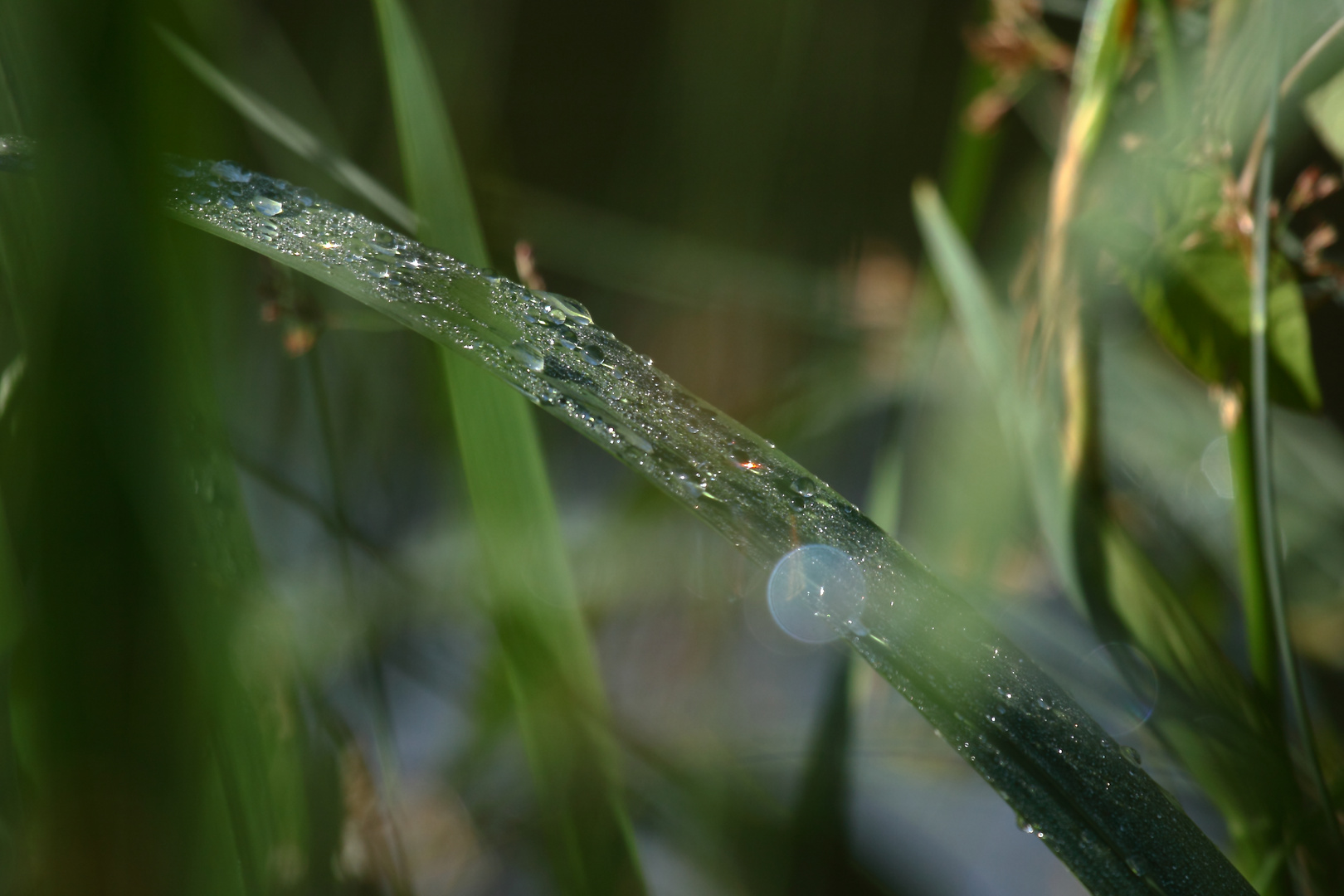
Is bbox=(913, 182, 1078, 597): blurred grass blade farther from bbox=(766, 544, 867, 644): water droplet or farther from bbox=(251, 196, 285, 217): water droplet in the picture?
bbox=(251, 196, 285, 217): water droplet

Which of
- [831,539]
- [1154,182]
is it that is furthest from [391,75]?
[1154,182]

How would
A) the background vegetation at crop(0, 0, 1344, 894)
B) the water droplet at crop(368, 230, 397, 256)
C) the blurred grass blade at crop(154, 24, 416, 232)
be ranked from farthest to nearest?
the blurred grass blade at crop(154, 24, 416, 232) < the water droplet at crop(368, 230, 397, 256) < the background vegetation at crop(0, 0, 1344, 894)

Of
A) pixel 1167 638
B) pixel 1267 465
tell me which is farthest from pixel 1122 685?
pixel 1267 465

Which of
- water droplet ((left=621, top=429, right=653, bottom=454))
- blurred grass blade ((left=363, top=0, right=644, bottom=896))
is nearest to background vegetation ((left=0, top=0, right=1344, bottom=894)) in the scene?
blurred grass blade ((left=363, top=0, right=644, bottom=896))

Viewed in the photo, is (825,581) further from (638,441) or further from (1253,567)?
(1253,567)

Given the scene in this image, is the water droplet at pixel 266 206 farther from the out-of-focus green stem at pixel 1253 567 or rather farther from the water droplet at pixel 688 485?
the out-of-focus green stem at pixel 1253 567

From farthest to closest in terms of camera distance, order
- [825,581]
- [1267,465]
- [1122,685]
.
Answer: [1122,685] → [1267,465] → [825,581]

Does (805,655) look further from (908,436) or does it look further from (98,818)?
(98,818)
